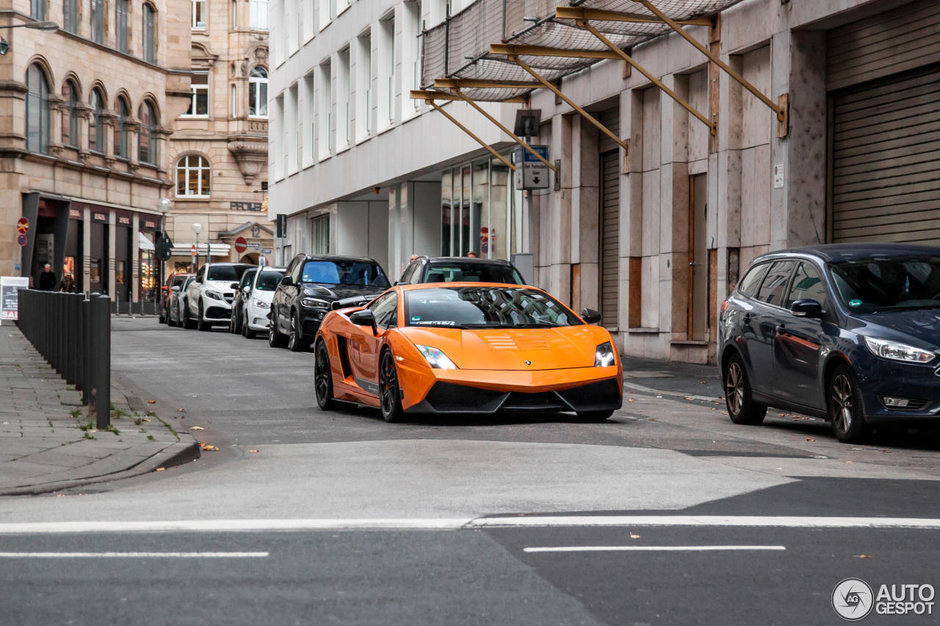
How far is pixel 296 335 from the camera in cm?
2744

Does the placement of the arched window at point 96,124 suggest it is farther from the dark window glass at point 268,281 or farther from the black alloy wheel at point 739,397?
the black alloy wheel at point 739,397

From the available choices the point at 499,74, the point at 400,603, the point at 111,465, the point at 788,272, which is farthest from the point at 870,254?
the point at 499,74

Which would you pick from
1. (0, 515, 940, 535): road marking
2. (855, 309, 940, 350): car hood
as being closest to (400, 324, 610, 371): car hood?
(855, 309, 940, 350): car hood

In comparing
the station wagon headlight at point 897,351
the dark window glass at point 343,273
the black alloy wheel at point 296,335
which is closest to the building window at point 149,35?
the dark window glass at point 343,273

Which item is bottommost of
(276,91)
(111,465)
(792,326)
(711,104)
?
(111,465)

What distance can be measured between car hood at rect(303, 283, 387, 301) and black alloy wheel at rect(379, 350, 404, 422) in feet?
42.8

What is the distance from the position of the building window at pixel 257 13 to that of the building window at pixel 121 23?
21956mm


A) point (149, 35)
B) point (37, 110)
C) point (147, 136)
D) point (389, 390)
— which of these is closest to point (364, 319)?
point (389, 390)

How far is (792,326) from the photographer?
1291 cm

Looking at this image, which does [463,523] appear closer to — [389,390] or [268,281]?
[389,390]

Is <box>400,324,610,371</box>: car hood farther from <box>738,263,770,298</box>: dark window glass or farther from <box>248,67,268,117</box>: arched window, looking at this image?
<box>248,67,268,117</box>: arched window

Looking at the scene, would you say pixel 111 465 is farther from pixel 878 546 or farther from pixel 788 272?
pixel 788 272

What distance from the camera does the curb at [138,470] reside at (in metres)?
8.97

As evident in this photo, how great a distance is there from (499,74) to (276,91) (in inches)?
1230
